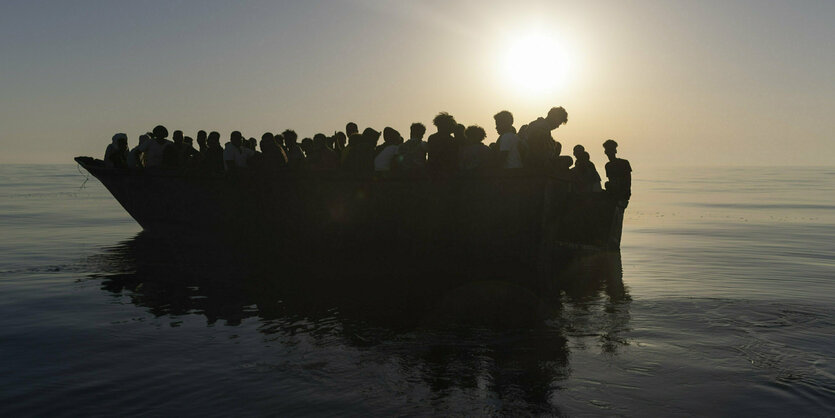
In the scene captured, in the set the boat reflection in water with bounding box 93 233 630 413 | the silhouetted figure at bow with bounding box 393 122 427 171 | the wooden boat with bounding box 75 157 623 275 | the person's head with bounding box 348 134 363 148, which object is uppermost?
the person's head with bounding box 348 134 363 148

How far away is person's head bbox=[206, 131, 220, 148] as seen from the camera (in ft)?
49.1

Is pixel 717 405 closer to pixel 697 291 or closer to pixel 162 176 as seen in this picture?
pixel 697 291

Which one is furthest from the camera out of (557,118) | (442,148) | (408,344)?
(442,148)

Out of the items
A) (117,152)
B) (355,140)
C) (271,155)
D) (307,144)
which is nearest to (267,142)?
(271,155)

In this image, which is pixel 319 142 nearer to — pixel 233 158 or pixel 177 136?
pixel 233 158

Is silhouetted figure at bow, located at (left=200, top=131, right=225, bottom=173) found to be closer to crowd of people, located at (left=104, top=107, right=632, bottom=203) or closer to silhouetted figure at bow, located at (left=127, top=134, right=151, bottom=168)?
crowd of people, located at (left=104, top=107, right=632, bottom=203)

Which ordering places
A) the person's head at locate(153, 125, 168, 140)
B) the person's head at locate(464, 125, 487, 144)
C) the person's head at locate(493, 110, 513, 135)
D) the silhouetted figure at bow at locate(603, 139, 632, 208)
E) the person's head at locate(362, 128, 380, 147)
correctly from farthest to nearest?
the person's head at locate(153, 125, 168, 140) < the silhouetted figure at bow at locate(603, 139, 632, 208) < the person's head at locate(362, 128, 380, 147) < the person's head at locate(464, 125, 487, 144) < the person's head at locate(493, 110, 513, 135)

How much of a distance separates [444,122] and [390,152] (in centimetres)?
126

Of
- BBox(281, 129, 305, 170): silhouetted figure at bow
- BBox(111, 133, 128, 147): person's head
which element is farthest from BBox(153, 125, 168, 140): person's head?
BBox(281, 129, 305, 170): silhouetted figure at bow

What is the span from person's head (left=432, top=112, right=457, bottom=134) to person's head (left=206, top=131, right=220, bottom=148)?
636cm

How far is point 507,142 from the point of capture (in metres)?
10.3

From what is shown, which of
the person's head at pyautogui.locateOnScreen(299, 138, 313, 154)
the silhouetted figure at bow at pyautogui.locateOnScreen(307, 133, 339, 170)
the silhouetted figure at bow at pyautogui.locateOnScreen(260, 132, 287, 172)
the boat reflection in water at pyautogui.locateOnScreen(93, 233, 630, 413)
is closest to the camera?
the boat reflection in water at pyautogui.locateOnScreen(93, 233, 630, 413)

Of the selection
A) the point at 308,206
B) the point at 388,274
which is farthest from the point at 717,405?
the point at 308,206

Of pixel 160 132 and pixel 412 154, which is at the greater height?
pixel 160 132
